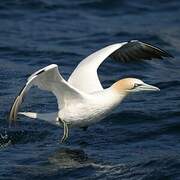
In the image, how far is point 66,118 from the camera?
496 inches

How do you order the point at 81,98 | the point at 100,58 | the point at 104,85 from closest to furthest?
the point at 81,98 → the point at 100,58 → the point at 104,85

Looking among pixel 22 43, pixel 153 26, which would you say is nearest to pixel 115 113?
pixel 22 43

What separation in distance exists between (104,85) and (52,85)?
413 cm

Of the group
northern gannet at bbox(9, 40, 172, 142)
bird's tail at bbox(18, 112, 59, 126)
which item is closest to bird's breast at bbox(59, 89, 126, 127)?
northern gannet at bbox(9, 40, 172, 142)

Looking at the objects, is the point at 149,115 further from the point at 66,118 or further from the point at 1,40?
the point at 1,40

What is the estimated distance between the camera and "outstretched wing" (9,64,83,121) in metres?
11.4

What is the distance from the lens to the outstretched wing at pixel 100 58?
13.2 meters

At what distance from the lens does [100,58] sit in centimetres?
1340

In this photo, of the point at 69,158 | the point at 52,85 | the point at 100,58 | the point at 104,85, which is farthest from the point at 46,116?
the point at 104,85

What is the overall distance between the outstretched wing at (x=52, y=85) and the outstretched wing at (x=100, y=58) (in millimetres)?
627

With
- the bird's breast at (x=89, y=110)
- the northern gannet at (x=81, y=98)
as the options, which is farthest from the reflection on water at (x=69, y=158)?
the bird's breast at (x=89, y=110)

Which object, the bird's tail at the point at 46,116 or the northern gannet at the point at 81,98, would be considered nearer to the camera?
the northern gannet at the point at 81,98

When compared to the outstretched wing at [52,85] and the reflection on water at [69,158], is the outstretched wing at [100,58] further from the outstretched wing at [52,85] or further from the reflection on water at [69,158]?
the reflection on water at [69,158]

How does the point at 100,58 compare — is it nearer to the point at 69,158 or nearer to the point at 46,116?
the point at 46,116
